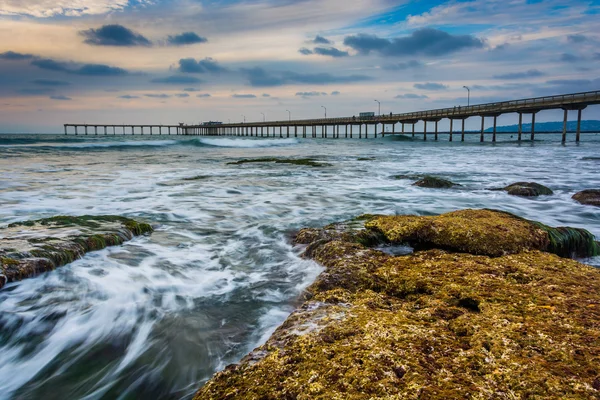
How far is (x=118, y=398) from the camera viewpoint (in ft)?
9.27

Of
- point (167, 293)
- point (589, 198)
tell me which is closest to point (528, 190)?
point (589, 198)

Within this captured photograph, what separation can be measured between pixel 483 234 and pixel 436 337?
252 cm

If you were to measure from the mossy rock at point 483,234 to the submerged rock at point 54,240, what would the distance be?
3.69m

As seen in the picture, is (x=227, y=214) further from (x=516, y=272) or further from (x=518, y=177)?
(x=518, y=177)

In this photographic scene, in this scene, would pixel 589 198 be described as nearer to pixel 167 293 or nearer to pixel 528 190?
pixel 528 190

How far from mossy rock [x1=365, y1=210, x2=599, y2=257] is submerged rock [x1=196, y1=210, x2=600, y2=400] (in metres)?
0.55

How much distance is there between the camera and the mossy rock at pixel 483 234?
4.30m

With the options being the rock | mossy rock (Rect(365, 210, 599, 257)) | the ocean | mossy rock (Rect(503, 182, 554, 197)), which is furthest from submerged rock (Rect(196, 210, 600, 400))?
mossy rock (Rect(503, 182, 554, 197))

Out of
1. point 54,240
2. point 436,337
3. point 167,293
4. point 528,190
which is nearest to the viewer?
point 436,337

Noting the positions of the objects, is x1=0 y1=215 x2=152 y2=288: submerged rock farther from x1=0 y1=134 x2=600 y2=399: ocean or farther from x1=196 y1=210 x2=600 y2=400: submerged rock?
x1=196 y1=210 x2=600 y2=400: submerged rock

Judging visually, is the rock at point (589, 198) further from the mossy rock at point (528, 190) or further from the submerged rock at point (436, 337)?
the submerged rock at point (436, 337)

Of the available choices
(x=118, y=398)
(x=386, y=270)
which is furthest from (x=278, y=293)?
(x=118, y=398)

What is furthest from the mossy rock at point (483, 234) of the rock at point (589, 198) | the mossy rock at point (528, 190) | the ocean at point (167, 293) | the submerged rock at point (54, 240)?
the mossy rock at point (528, 190)

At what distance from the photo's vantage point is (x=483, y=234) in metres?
4.36
